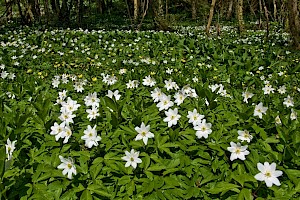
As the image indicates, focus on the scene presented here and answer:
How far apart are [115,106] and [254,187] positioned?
1.16 m

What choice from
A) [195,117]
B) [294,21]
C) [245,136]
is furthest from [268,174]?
[294,21]

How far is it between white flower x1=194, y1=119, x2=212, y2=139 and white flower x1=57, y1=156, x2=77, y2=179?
33.0 inches

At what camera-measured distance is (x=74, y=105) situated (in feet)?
8.73

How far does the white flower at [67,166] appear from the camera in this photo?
1996 mm

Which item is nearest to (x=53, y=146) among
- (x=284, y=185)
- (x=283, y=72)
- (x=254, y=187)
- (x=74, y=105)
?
(x=74, y=105)

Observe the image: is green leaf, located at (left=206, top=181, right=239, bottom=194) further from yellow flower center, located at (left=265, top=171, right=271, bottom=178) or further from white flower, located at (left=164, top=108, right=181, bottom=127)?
white flower, located at (left=164, top=108, right=181, bottom=127)

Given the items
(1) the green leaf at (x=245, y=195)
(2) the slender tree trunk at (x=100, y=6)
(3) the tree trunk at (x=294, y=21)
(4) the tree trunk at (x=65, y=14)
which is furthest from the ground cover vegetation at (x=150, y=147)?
(2) the slender tree trunk at (x=100, y=6)

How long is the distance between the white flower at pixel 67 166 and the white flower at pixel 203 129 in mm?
839

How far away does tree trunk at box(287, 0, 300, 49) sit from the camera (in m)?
6.61

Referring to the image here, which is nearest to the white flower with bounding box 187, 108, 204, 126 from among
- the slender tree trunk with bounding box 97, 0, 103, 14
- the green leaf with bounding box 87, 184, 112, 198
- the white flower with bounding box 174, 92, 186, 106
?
the white flower with bounding box 174, 92, 186, 106

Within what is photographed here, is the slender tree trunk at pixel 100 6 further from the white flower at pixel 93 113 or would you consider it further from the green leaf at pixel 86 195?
the green leaf at pixel 86 195

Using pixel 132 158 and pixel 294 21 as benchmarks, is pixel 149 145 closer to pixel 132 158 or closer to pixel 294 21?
pixel 132 158

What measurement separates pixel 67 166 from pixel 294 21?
6.17 m

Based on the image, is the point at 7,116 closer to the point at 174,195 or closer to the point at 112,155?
the point at 112,155
